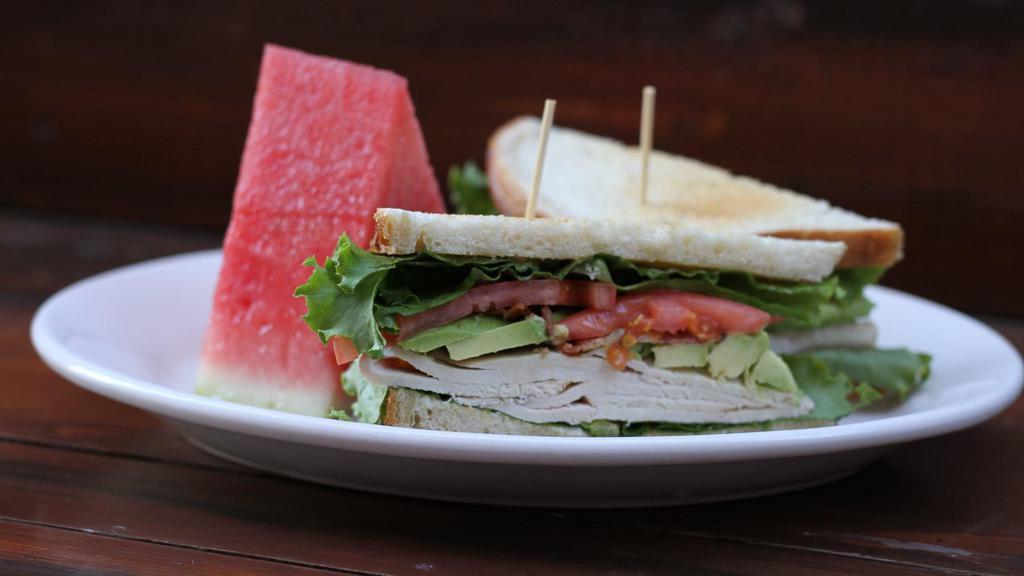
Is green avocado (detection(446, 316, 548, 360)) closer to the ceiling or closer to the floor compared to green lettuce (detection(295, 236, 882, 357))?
closer to the floor

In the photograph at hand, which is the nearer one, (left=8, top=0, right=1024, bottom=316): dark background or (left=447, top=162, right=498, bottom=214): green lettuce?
(left=447, top=162, right=498, bottom=214): green lettuce

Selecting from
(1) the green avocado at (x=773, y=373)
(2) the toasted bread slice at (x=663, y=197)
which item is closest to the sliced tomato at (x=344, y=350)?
(1) the green avocado at (x=773, y=373)

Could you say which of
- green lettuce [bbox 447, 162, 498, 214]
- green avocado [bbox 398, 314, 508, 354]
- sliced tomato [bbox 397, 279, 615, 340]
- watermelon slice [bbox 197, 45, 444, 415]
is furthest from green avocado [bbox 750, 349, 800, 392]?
green lettuce [bbox 447, 162, 498, 214]

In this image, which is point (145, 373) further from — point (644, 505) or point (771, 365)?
point (771, 365)

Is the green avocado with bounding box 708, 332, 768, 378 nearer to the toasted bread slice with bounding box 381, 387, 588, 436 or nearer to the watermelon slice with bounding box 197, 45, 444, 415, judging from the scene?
the toasted bread slice with bounding box 381, 387, 588, 436

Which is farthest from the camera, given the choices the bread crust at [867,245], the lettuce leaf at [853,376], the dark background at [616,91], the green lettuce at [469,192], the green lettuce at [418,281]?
the dark background at [616,91]

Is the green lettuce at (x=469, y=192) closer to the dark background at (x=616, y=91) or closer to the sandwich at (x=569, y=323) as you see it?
the dark background at (x=616, y=91)

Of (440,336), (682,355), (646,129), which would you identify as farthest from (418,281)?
(646,129)
